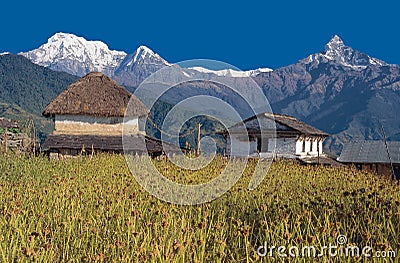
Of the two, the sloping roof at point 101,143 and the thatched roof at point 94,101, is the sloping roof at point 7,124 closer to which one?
the thatched roof at point 94,101

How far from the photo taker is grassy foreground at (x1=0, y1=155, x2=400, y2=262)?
A: 502 cm

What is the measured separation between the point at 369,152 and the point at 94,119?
70.9ft

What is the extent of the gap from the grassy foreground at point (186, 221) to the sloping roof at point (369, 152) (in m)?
30.7

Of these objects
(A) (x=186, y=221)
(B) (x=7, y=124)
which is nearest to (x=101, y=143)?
(B) (x=7, y=124)

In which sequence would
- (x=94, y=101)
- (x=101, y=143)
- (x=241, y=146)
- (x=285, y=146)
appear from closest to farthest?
(x=101, y=143) < (x=94, y=101) < (x=285, y=146) < (x=241, y=146)

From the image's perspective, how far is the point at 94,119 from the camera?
109 feet

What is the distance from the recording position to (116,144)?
1247 inches

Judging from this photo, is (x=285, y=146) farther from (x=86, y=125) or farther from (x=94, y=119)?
(x=86, y=125)

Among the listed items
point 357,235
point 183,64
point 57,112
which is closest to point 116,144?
point 57,112

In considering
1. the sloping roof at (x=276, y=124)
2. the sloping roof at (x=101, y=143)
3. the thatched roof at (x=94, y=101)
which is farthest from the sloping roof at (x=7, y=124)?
the sloping roof at (x=276, y=124)

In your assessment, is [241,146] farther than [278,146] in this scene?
Answer: Yes

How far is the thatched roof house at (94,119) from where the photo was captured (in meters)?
31.3

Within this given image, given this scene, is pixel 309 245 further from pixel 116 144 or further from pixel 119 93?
pixel 119 93

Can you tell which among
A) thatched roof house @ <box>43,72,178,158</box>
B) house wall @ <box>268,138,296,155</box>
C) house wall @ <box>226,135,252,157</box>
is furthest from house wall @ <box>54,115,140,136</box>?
house wall @ <box>268,138,296,155</box>
